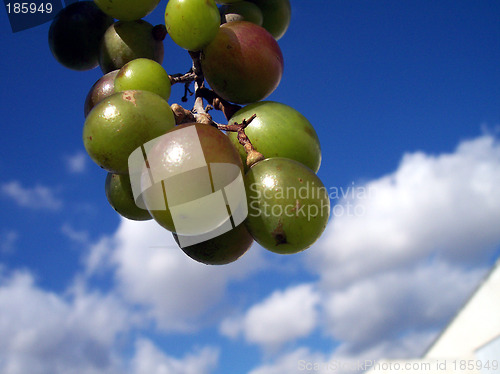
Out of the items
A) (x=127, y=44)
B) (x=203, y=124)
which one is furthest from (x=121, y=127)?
(x=127, y=44)

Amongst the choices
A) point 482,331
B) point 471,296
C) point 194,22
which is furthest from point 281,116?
point 482,331

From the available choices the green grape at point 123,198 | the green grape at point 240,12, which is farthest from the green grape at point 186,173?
the green grape at point 240,12

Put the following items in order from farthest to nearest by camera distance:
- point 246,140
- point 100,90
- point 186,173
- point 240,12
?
point 240,12
point 100,90
point 246,140
point 186,173

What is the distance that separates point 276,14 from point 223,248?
88 cm

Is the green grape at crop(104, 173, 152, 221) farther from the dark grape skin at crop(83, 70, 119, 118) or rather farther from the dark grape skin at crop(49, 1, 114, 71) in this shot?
the dark grape skin at crop(49, 1, 114, 71)

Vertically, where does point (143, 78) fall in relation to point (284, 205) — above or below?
above

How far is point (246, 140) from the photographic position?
0.89 m

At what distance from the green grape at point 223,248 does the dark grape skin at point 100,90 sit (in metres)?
0.42

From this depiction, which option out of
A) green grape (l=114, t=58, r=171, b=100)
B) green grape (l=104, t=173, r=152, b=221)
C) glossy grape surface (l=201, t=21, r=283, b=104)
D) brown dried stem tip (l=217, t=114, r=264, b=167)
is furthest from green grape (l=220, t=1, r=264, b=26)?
green grape (l=104, t=173, r=152, b=221)

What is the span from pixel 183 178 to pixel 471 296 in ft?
11.8

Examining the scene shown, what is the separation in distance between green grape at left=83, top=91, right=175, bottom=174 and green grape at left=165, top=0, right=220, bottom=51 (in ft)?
0.73

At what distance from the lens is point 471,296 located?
3.51 meters

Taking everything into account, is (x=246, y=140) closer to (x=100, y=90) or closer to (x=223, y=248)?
(x=223, y=248)

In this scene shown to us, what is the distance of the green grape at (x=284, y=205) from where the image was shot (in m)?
0.78
